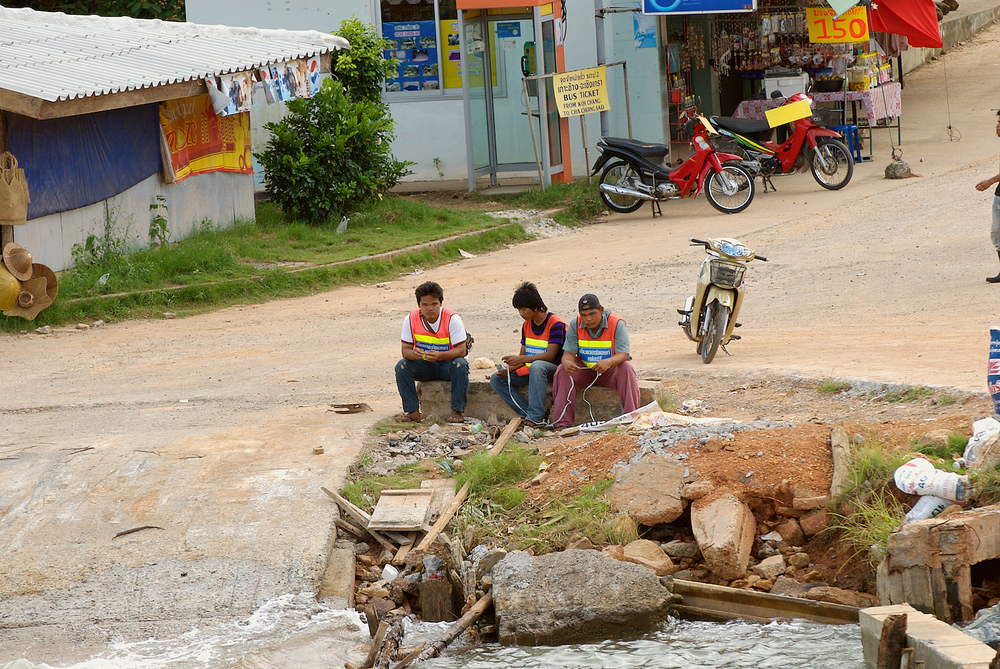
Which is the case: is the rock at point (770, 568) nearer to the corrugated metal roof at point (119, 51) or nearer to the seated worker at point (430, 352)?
the seated worker at point (430, 352)

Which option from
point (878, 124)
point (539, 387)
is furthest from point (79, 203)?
point (878, 124)

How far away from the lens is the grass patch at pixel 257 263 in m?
12.0

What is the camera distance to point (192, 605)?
5.66m

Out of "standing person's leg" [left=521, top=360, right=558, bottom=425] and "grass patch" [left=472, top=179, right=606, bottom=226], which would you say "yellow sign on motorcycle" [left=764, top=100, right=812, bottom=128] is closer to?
"grass patch" [left=472, top=179, right=606, bottom=226]

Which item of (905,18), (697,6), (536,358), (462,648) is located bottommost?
(462,648)

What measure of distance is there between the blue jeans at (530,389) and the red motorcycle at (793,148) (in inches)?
335

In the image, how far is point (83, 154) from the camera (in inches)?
487

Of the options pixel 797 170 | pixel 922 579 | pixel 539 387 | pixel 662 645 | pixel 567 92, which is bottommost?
pixel 662 645

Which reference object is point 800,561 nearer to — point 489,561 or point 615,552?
point 615,552

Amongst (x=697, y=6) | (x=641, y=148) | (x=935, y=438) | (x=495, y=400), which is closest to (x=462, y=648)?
(x=935, y=438)

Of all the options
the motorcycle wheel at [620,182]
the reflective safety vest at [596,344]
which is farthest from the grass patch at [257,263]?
the reflective safety vest at [596,344]

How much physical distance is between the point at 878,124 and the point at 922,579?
16.3 meters

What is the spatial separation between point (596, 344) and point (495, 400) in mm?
1179

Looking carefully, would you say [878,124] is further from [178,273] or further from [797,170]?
[178,273]
